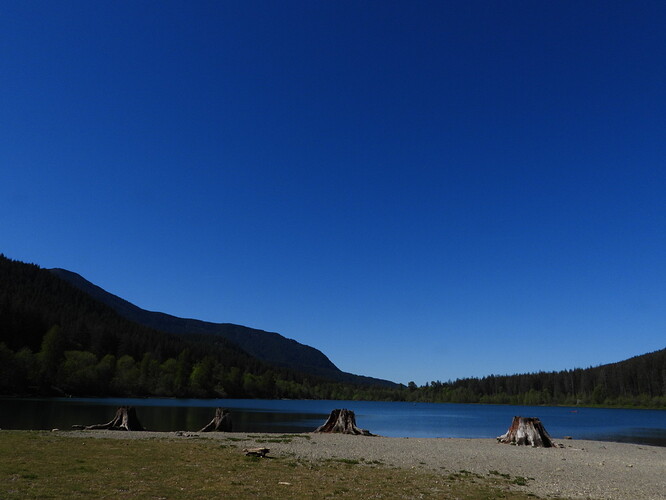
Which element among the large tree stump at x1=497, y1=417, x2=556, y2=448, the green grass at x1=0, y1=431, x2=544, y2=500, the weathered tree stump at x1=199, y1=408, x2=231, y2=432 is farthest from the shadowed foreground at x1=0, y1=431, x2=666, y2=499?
the weathered tree stump at x1=199, y1=408, x2=231, y2=432

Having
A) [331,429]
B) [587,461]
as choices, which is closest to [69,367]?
[331,429]

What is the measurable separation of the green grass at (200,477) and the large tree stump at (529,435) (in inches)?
1032

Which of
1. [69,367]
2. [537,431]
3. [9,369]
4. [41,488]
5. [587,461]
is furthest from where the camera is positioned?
[69,367]

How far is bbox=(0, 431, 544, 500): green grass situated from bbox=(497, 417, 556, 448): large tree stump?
26.2 metres

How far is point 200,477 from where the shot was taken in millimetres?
20531

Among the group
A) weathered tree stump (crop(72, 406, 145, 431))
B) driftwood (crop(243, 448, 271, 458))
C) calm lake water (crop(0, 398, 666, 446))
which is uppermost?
driftwood (crop(243, 448, 271, 458))

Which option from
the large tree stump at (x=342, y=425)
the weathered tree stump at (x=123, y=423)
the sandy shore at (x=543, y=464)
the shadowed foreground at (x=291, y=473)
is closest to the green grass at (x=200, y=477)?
the shadowed foreground at (x=291, y=473)

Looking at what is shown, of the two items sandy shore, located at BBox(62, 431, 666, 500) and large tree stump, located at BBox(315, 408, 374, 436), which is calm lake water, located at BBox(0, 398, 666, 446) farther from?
sandy shore, located at BBox(62, 431, 666, 500)

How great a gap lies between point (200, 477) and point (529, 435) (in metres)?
40.2

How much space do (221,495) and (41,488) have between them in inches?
240

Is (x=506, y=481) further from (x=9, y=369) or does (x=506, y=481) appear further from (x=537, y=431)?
(x=9, y=369)

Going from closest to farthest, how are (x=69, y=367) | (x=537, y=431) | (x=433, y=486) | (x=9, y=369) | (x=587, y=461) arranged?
(x=433, y=486) → (x=587, y=461) → (x=537, y=431) → (x=9, y=369) → (x=69, y=367)

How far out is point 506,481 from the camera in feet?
80.0

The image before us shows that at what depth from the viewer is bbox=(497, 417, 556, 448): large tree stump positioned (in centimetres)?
4891
